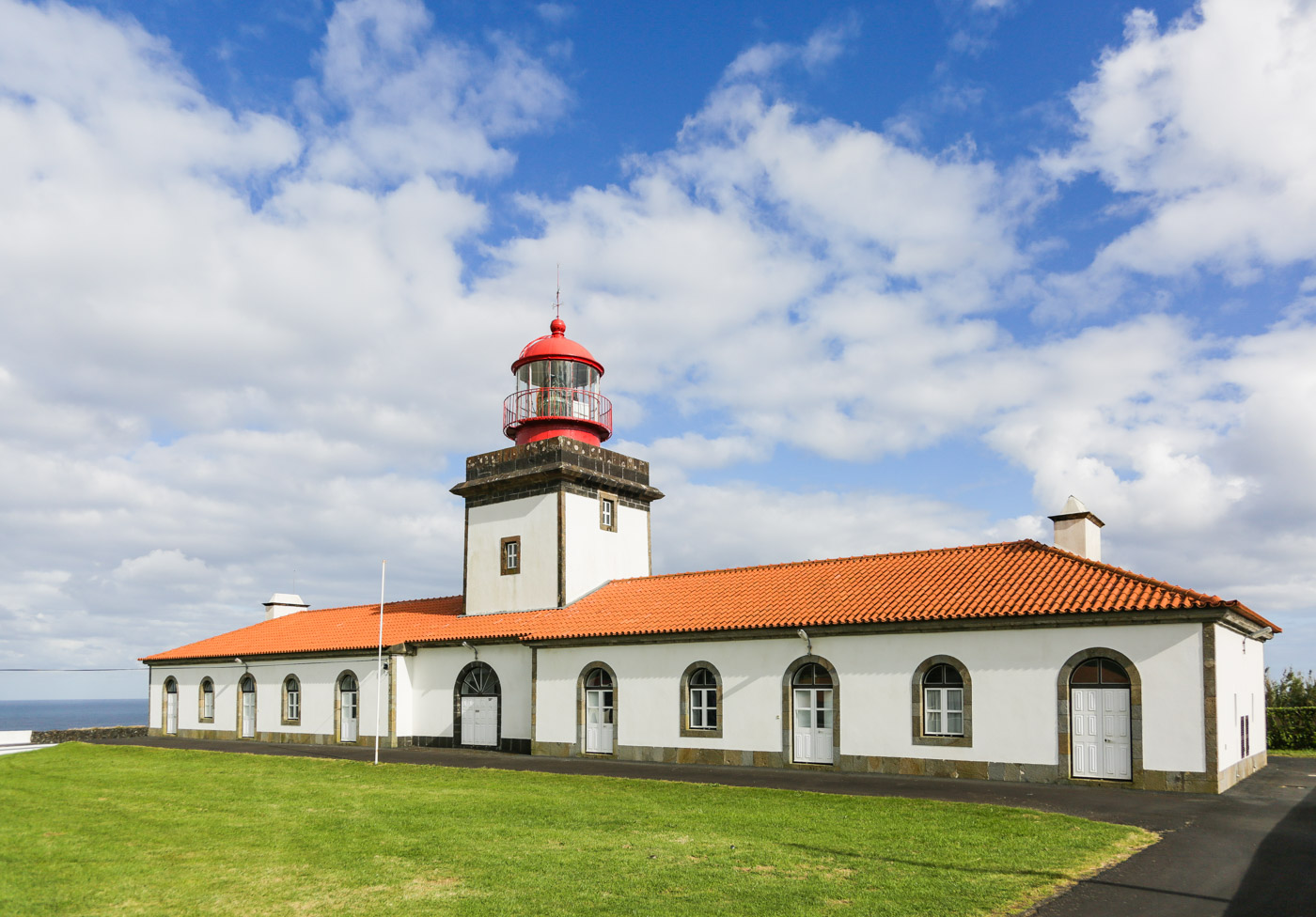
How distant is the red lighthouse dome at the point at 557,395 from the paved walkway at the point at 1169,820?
9459mm

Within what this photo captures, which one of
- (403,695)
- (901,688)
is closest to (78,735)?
(403,695)

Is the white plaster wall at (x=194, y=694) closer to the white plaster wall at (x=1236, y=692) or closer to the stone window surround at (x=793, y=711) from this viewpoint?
the stone window surround at (x=793, y=711)

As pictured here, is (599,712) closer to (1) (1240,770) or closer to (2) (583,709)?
(2) (583,709)

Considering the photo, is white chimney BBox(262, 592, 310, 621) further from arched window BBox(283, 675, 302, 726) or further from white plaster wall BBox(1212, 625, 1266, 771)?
white plaster wall BBox(1212, 625, 1266, 771)

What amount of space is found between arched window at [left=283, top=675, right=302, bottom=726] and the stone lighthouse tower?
6.58 metres

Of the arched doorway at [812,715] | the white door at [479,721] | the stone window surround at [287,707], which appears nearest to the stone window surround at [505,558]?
the white door at [479,721]

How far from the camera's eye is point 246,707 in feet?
104

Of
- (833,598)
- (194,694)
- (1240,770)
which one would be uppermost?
(833,598)

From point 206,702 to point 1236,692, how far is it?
102 ft

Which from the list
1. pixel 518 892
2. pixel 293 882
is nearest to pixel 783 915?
pixel 518 892

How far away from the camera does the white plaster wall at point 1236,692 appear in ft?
52.5

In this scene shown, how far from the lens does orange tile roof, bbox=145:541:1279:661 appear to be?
57.0 ft

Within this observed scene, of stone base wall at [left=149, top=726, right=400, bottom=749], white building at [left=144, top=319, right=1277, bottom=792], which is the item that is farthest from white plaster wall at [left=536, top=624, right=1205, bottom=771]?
stone base wall at [left=149, top=726, right=400, bottom=749]

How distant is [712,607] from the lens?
73.0ft
